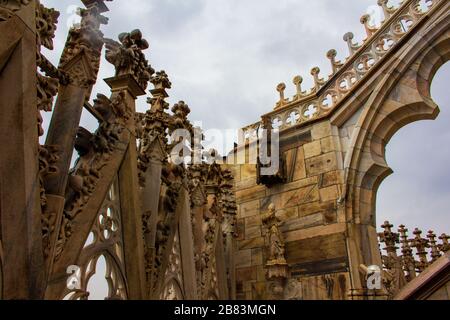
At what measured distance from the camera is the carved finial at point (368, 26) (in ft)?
25.5

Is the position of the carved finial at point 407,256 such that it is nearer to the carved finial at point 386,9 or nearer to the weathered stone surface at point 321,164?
the weathered stone surface at point 321,164

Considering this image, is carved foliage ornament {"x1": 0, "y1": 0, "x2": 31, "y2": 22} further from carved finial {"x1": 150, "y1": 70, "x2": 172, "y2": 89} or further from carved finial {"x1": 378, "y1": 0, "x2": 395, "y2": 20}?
carved finial {"x1": 378, "y1": 0, "x2": 395, "y2": 20}

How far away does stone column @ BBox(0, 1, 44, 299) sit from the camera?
2.08 metres

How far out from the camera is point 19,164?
7.05ft

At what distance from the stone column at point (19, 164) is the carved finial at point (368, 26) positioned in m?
6.83

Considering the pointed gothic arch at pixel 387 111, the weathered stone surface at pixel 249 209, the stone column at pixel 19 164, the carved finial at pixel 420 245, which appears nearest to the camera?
the stone column at pixel 19 164

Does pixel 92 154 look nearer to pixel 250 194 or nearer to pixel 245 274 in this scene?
pixel 245 274

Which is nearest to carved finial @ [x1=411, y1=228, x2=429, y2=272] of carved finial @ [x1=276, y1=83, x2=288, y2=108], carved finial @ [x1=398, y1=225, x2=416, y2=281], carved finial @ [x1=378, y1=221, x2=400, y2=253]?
carved finial @ [x1=398, y1=225, x2=416, y2=281]

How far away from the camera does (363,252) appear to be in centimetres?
654

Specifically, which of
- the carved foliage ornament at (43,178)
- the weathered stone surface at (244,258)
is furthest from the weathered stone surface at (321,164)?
the carved foliage ornament at (43,178)

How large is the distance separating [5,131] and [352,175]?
5.81m

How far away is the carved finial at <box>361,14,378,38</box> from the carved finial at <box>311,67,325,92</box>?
1.11 metres
